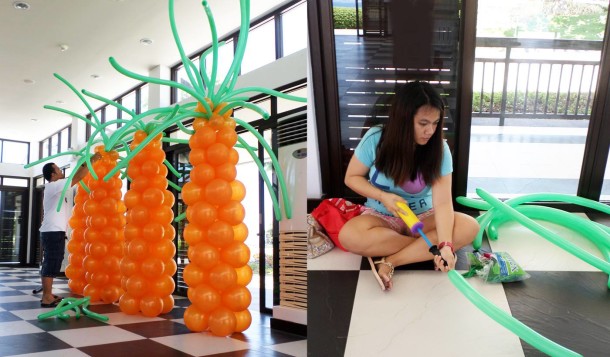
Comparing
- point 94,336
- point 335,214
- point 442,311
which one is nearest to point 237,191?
point 94,336

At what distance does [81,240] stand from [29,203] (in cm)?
90

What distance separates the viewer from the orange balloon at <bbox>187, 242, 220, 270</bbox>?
2.53 m

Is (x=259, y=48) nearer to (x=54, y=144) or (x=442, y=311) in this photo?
(x=54, y=144)

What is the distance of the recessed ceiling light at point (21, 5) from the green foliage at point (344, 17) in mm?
930

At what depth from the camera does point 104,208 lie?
9.68ft

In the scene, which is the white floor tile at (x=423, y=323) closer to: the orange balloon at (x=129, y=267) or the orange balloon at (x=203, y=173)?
the orange balloon at (x=203, y=173)

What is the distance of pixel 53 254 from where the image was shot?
2666mm

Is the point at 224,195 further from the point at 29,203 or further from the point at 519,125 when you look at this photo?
the point at 519,125

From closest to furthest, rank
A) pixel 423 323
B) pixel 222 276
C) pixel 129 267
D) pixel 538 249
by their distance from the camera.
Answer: pixel 423 323 < pixel 538 249 < pixel 222 276 < pixel 129 267

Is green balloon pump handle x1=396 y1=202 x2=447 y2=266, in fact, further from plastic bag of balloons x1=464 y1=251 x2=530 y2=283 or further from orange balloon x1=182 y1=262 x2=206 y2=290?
orange balloon x1=182 y1=262 x2=206 y2=290

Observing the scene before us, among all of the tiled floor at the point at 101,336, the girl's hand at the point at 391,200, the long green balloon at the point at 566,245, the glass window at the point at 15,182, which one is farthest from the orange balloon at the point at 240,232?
the long green balloon at the point at 566,245

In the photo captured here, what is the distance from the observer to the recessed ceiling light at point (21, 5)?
1.33 meters

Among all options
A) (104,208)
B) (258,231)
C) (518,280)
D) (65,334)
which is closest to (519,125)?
(518,280)

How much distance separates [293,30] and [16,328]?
219 cm
